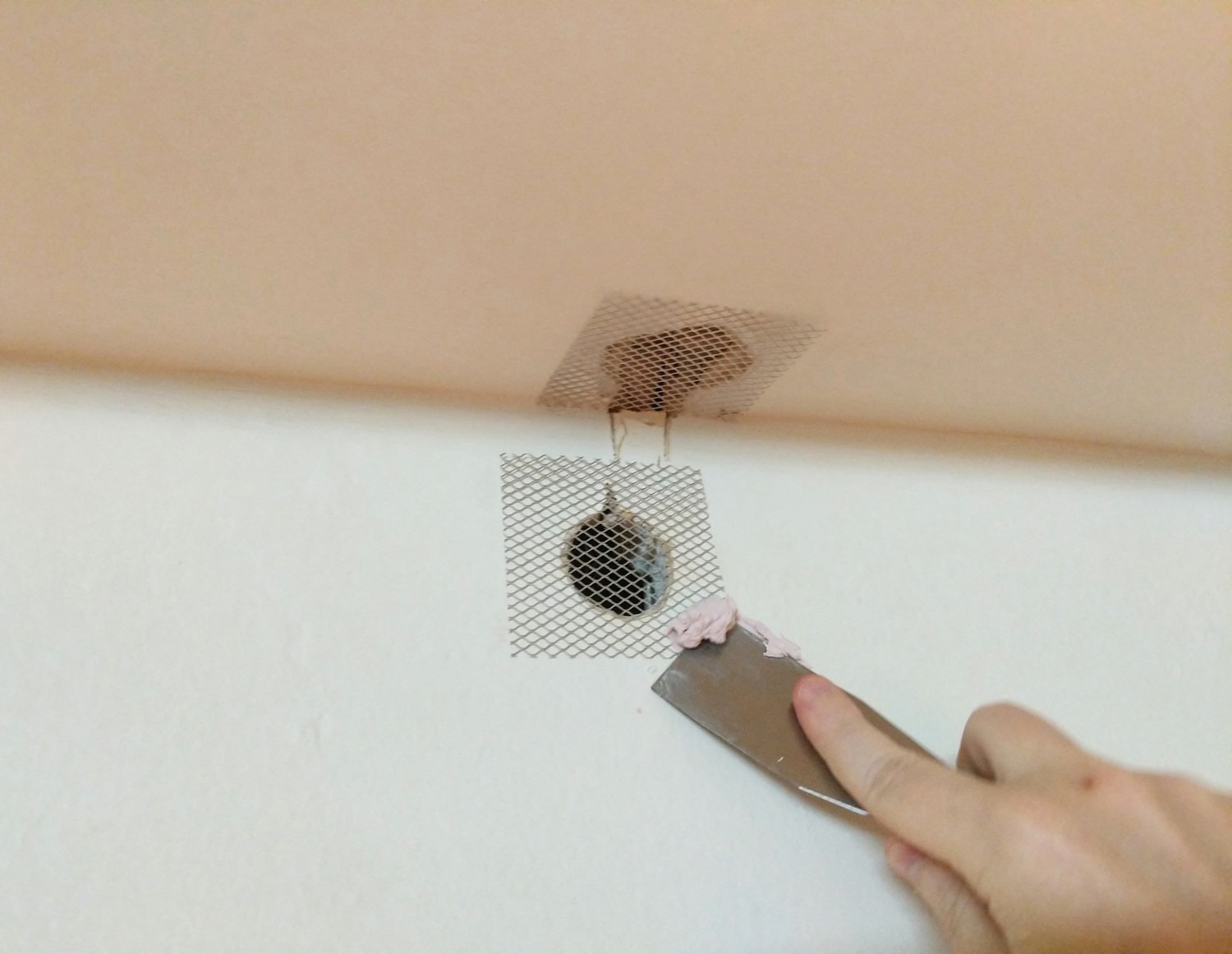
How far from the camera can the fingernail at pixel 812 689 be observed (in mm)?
627

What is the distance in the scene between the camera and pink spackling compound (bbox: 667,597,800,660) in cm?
68

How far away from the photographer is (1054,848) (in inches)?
18.6

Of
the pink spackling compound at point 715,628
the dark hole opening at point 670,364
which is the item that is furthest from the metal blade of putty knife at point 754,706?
the dark hole opening at point 670,364

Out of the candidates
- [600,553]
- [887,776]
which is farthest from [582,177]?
[887,776]

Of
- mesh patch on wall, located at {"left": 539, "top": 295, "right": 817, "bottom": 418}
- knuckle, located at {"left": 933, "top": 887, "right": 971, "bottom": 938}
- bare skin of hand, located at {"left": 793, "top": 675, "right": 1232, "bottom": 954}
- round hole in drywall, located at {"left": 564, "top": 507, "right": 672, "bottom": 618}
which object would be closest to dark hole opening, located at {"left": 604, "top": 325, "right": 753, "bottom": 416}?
mesh patch on wall, located at {"left": 539, "top": 295, "right": 817, "bottom": 418}

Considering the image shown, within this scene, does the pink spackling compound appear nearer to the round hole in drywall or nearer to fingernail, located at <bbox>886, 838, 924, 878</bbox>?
the round hole in drywall

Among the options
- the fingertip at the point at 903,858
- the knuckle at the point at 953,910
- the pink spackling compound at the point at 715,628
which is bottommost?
the knuckle at the point at 953,910

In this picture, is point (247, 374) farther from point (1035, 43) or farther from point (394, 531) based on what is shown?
point (1035, 43)

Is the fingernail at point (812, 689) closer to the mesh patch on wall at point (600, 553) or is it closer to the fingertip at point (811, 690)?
the fingertip at point (811, 690)

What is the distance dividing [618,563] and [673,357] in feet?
0.67

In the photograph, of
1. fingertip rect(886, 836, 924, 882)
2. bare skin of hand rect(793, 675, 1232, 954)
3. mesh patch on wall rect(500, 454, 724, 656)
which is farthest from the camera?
mesh patch on wall rect(500, 454, 724, 656)

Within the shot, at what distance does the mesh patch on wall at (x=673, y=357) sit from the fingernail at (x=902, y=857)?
434mm

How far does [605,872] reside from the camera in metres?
0.55

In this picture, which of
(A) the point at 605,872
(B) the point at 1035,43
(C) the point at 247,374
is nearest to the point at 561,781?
(A) the point at 605,872
